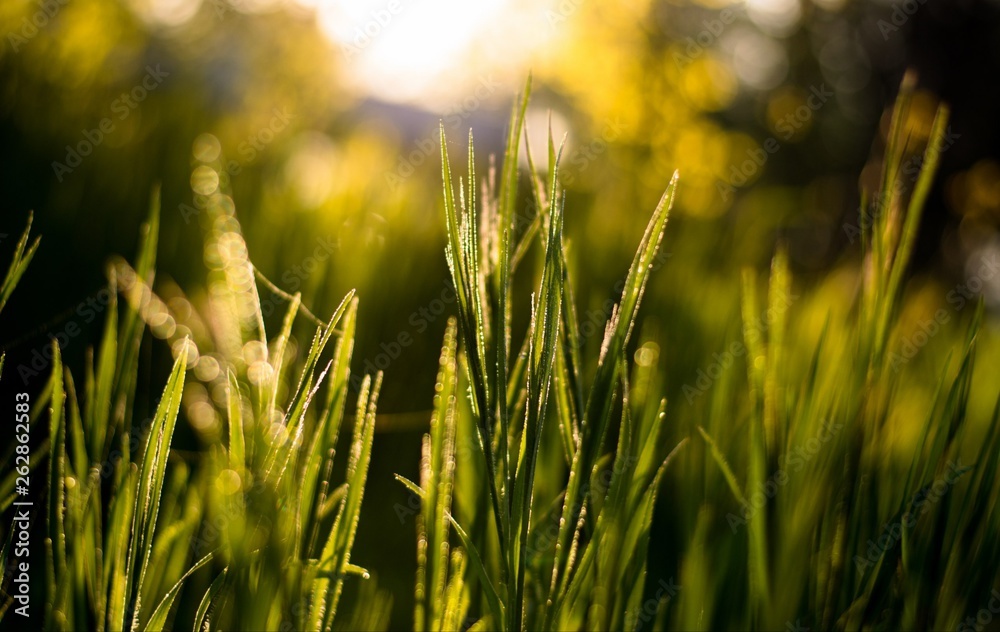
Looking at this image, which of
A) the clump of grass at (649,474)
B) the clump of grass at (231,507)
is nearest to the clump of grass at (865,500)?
the clump of grass at (649,474)

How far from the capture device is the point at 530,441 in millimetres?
397

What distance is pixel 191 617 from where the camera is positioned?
0.56m

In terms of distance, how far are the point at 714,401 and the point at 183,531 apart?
0.42 meters

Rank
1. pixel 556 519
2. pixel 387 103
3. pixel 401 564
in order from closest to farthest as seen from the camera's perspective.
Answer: pixel 556 519, pixel 401 564, pixel 387 103

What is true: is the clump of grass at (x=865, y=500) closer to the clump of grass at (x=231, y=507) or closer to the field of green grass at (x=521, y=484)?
the field of green grass at (x=521, y=484)

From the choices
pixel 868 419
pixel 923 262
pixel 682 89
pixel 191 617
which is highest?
pixel 682 89

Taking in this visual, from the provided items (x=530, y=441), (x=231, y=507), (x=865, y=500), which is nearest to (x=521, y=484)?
(x=530, y=441)

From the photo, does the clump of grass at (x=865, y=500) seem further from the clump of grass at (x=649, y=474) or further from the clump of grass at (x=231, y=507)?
the clump of grass at (x=231, y=507)

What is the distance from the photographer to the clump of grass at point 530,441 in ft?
1.28

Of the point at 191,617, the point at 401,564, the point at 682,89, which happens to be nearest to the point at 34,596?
the point at 191,617

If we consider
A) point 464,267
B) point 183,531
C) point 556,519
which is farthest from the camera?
point 556,519

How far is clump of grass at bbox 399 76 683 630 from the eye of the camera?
39 cm

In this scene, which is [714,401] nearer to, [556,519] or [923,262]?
[556,519]

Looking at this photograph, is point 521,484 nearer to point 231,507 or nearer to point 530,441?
point 530,441
